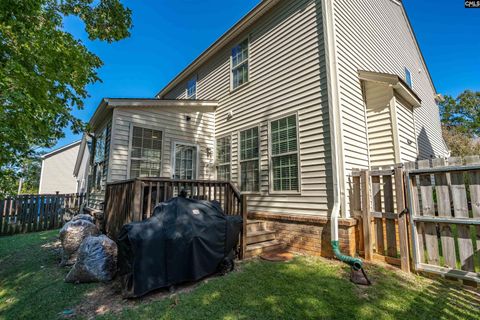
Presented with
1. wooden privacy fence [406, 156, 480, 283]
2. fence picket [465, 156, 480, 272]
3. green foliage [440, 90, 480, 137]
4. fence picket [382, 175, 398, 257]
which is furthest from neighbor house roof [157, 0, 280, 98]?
green foliage [440, 90, 480, 137]

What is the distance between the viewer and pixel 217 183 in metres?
4.83

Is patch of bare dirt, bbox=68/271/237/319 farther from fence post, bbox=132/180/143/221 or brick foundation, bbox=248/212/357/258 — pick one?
brick foundation, bbox=248/212/357/258

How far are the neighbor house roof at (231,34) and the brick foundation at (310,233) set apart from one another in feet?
19.2

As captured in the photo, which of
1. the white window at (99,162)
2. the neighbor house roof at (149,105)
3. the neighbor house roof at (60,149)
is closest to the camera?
the neighbor house roof at (149,105)

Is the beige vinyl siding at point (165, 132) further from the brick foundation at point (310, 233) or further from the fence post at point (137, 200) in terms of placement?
the brick foundation at point (310, 233)

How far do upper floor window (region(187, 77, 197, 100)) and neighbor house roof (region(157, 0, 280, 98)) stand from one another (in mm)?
425

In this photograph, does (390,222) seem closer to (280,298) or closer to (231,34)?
(280,298)

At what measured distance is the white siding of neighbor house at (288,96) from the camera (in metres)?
4.98

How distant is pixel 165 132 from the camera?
732cm

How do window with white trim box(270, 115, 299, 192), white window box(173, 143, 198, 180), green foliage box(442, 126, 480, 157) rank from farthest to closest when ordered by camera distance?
green foliage box(442, 126, 480, 157) < white window box(173, 143, 198, 180) < window with white trim box(270, 115, 299, 192)

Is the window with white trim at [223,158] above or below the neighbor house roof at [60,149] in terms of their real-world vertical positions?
below

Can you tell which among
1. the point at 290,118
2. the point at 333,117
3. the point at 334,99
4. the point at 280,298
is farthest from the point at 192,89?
the point at 280,298

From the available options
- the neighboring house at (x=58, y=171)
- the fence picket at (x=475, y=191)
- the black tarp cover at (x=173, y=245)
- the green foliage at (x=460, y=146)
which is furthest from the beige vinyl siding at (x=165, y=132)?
the neighboring house at (x=58, y=171)

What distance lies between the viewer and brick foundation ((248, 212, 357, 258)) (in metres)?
4.32
